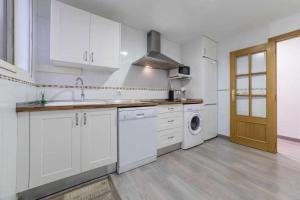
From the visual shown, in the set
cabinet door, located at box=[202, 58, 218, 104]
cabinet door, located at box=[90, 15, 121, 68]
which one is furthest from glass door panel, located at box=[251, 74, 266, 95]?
cabinet door, located at box=[90, 15, 121, 68]

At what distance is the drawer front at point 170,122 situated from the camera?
220 cm

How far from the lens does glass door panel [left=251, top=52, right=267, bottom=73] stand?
2.54m

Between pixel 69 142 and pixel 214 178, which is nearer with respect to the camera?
pixel 69 142

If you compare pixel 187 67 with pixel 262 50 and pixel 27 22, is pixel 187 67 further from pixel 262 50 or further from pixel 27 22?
pixel 27 22

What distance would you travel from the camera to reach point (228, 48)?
3.07 meters

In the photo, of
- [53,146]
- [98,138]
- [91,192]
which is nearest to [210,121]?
[98,138]

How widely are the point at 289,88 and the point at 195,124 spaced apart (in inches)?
95.7

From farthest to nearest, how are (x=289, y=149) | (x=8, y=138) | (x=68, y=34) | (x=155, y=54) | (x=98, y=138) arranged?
1. (x=155, y=54)
2. (x=289, y=149)
3. (x=68, y=34)
4. (x=98, y=138)
5. (x=8, y=138)

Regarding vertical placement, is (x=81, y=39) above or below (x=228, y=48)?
below

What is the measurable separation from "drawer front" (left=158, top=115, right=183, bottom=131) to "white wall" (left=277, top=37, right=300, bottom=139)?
2.71 metres

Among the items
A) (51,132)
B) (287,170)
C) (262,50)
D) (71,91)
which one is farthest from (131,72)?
(287,170)

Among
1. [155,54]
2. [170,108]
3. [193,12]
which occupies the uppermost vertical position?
[193,12]

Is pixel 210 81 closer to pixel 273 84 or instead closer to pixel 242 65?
pixel 242 65

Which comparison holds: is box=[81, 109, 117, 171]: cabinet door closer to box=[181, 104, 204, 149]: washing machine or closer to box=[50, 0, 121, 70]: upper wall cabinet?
box=[50, 0, 121, 70]: upper wall cabinet
